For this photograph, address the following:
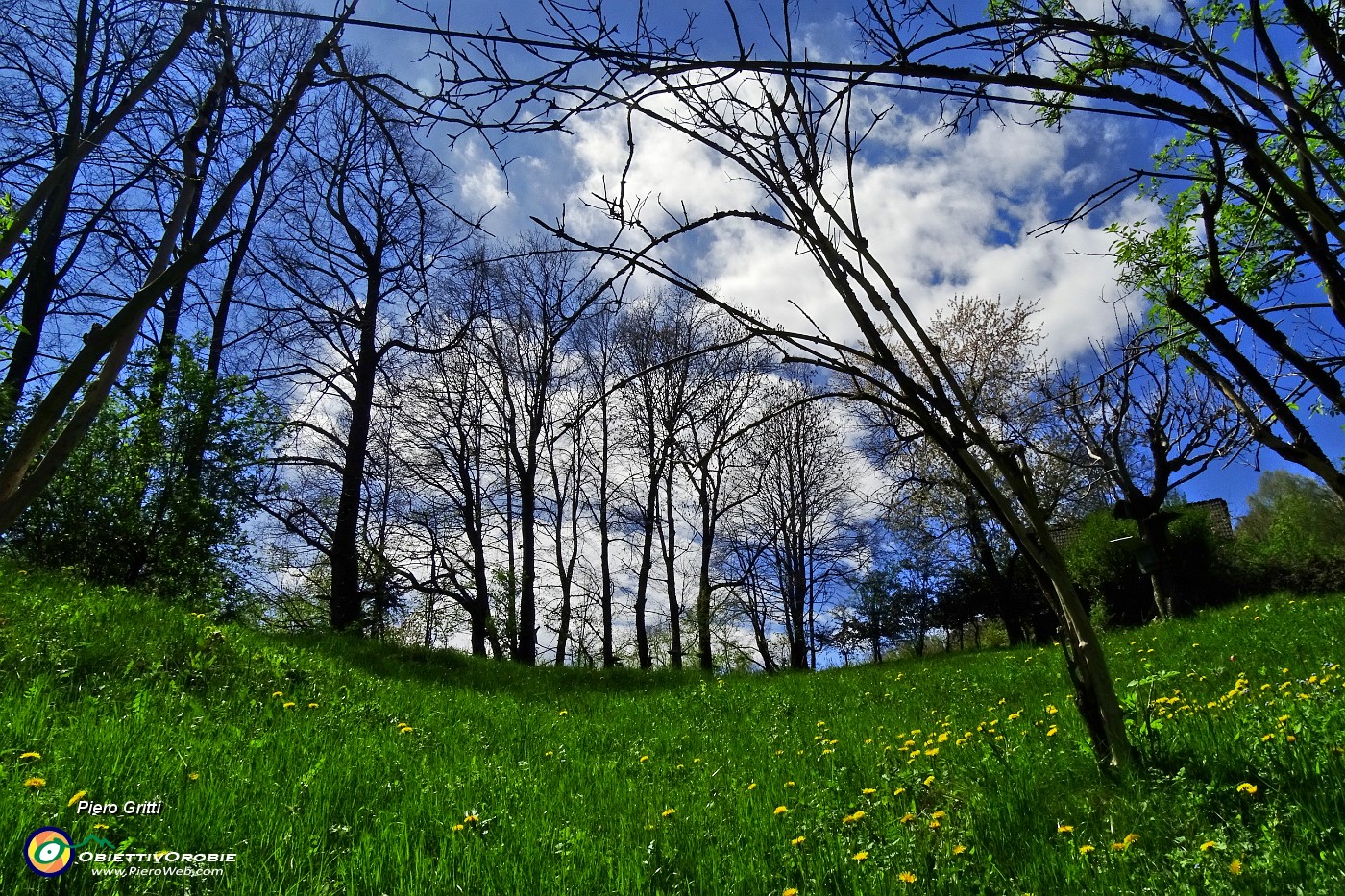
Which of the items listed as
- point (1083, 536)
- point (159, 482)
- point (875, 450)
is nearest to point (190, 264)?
point (159, 482)

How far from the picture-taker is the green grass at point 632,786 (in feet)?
7.32

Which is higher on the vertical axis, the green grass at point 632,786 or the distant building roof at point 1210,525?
the distant building roof at point 1210,525

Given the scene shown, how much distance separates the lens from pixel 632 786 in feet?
12.5

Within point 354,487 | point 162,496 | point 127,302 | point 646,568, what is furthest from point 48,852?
point 646,568

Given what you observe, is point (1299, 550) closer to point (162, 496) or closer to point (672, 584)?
point (672, 584)

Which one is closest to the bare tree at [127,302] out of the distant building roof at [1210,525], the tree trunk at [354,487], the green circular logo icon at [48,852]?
the green circular logo icon at [48,852]

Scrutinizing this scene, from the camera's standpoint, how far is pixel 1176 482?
458 inches

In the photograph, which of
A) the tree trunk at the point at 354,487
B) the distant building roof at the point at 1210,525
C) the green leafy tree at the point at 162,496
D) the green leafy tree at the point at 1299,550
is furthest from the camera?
the distant building roof at the point at 1210,525

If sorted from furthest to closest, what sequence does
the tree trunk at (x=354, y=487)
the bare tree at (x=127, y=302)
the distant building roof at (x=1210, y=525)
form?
the distant building roof at (x=1210, y=525) < the tree trunk at (x=354, y=487) < the bare tree at (x=127, y=302)

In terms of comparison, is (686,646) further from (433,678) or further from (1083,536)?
(433,678)

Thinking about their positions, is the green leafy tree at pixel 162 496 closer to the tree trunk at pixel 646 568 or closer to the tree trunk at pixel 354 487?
Result: the tree trunk at pixel 354 487

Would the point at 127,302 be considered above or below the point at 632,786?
above

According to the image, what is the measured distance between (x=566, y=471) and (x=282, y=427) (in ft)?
32.3

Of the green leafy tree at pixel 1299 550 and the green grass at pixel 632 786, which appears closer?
the green grass at pixel 632 786
